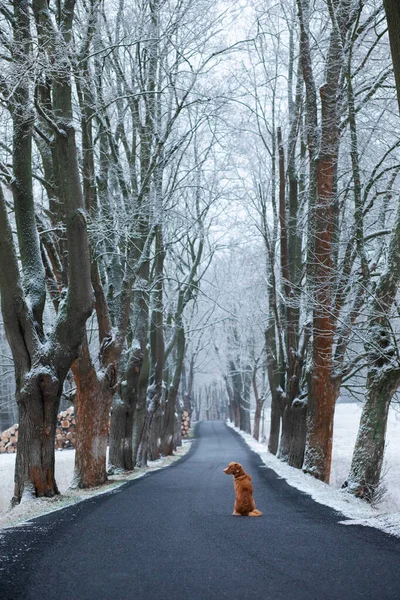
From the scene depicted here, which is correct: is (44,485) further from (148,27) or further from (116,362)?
(148,27)

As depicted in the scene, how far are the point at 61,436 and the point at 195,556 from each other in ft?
110

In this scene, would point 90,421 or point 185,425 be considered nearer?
point 90,421

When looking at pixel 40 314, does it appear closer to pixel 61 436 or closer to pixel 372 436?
pixel 372 436

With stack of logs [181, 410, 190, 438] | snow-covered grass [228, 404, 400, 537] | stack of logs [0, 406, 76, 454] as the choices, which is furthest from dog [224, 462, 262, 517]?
stack of logs [181, 410, 190, 438]

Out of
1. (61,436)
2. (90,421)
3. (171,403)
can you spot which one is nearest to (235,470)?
(90,421)

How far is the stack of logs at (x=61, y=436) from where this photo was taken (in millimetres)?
37750

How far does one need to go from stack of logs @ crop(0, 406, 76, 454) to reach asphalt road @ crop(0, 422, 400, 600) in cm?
2901

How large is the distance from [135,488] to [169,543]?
7.12 metres

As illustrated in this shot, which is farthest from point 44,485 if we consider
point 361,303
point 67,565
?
point 361,303

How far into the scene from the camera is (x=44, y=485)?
11.3 metres

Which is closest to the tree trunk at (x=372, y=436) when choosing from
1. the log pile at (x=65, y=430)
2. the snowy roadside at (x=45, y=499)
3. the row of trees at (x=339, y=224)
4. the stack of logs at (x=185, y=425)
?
the row of trees at (x=339, y=224)

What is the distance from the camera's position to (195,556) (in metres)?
5.89

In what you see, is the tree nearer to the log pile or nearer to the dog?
the dog

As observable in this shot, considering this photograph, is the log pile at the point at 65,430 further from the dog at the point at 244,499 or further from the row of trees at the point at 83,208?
the dog at the point at 244,499
